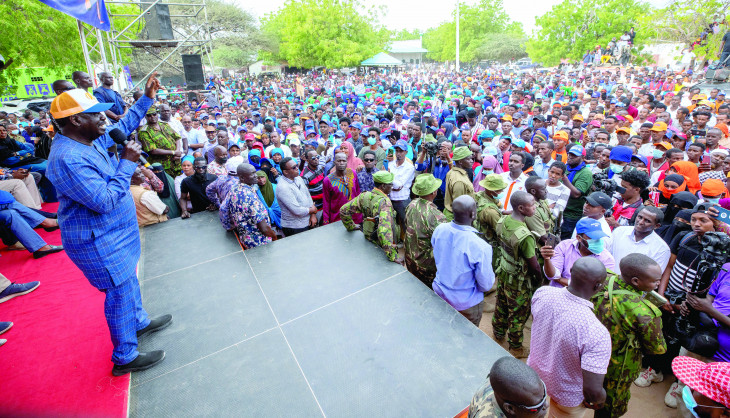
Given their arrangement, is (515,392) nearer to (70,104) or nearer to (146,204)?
(70,104)

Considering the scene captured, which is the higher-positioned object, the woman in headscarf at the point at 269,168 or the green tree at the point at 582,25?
the green tree at the point at 582,25

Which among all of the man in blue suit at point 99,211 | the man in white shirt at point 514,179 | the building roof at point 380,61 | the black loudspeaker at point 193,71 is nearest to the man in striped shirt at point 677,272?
the man in white shirt at point 514,179

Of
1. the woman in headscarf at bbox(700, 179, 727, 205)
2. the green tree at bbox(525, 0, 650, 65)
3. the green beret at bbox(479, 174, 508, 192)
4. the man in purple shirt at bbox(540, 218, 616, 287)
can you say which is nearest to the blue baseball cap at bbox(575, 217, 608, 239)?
the man in purple shirt at bbox(540, 218, 616, 287)

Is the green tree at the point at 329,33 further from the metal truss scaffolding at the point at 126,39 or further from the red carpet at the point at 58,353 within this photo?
the red carpet at the point at 58,353

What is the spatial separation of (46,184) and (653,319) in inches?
354

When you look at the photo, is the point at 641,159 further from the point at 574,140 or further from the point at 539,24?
the point at 539,24

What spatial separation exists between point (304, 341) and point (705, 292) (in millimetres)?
3207

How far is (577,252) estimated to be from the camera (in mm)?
3039

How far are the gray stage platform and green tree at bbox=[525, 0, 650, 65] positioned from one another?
29.5 meters

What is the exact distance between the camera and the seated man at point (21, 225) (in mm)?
4164

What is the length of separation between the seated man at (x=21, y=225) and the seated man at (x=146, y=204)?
40.8 inches

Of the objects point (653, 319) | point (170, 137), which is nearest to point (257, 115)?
point (170, 137)

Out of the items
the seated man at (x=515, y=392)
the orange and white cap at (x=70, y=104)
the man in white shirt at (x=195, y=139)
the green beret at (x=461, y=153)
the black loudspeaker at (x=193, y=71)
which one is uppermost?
the black loudspeaker at (x=193, y=71)

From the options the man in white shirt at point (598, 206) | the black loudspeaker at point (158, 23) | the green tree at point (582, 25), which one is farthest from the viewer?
the green tree at point (582, 25)
